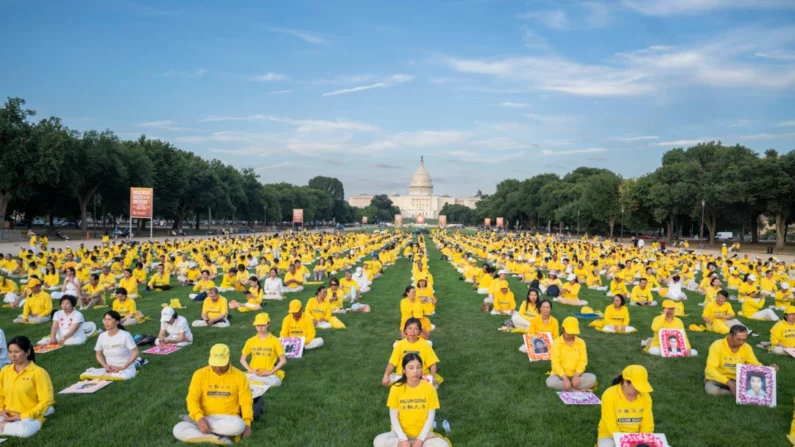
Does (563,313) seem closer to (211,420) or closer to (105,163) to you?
(211,420)

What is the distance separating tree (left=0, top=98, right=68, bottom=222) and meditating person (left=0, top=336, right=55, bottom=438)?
38.3 m

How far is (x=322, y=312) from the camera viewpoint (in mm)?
12141

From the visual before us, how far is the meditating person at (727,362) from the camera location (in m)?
7.62

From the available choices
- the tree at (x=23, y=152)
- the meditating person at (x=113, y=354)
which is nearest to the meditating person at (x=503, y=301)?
the meditating person at (x=113, y=354)

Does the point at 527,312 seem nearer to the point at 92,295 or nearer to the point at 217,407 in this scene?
the point at 217,407

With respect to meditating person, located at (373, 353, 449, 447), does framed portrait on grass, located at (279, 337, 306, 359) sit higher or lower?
lower

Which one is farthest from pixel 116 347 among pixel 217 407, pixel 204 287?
→ pixel 204 287

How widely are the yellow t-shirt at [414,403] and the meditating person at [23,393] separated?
400 cm

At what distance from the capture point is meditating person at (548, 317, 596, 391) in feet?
25.5

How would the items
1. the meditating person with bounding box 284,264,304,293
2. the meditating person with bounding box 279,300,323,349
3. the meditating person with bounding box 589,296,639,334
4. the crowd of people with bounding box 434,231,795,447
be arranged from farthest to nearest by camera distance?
the meditating person with bounding box 284,264,304,293 < the meditating person with bounding box 589,296,639,334 < the meditating person with bounding box 279,300,323,349 < the crowd of people with bounding box 434,231,795,447

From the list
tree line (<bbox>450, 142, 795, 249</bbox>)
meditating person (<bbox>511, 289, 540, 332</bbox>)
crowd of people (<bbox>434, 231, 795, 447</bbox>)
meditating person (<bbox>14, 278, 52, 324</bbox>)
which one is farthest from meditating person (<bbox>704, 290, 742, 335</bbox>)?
tree line (<bbox>450, 142, 795, 249</bbox>)

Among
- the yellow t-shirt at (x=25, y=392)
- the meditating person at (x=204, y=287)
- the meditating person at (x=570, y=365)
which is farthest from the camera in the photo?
the meditating person at (x=204, y=287)

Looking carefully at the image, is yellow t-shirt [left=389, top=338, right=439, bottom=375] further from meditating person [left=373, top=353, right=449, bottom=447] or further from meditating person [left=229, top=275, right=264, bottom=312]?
meditating person [left=229, top=275, right=264, bottom=312]

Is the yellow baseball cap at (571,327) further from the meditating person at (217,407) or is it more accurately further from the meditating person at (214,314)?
the meditating person at (214,314)
